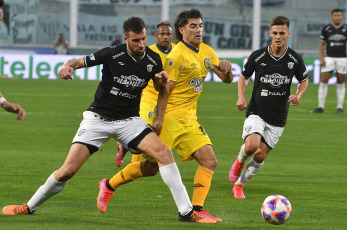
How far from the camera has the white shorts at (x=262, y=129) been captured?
9.78 m

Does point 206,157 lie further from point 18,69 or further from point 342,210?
point 18,69

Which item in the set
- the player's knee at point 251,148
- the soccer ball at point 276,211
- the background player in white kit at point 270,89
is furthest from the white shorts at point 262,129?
the soccer ball at point 276,211

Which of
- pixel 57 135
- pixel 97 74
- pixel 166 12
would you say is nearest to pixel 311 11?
pixel 166 12

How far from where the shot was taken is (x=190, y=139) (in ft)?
28.4

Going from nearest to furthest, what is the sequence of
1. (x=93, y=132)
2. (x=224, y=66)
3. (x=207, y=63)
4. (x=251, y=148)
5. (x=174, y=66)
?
(x=93, y=132), (x=224, y=66), (x=174, y=66), (x=207, y=63), (x=251, y=148)

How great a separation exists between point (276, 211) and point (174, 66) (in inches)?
77.9

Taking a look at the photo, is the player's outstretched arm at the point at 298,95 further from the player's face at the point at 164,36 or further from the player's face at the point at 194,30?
the player's face at the point at 164,36

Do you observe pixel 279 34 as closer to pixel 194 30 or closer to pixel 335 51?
pixel 194 30

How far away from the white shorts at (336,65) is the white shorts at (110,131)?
13.3 meters

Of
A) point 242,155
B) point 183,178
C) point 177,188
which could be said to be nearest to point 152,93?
point 183,178

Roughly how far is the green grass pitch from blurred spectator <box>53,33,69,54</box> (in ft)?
57.1

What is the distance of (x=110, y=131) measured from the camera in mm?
8148

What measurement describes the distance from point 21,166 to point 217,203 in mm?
3579

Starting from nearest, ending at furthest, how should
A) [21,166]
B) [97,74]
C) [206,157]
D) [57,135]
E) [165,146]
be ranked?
[165,146] → [206,157] → [21,166] → [57,135] → [97,74]
